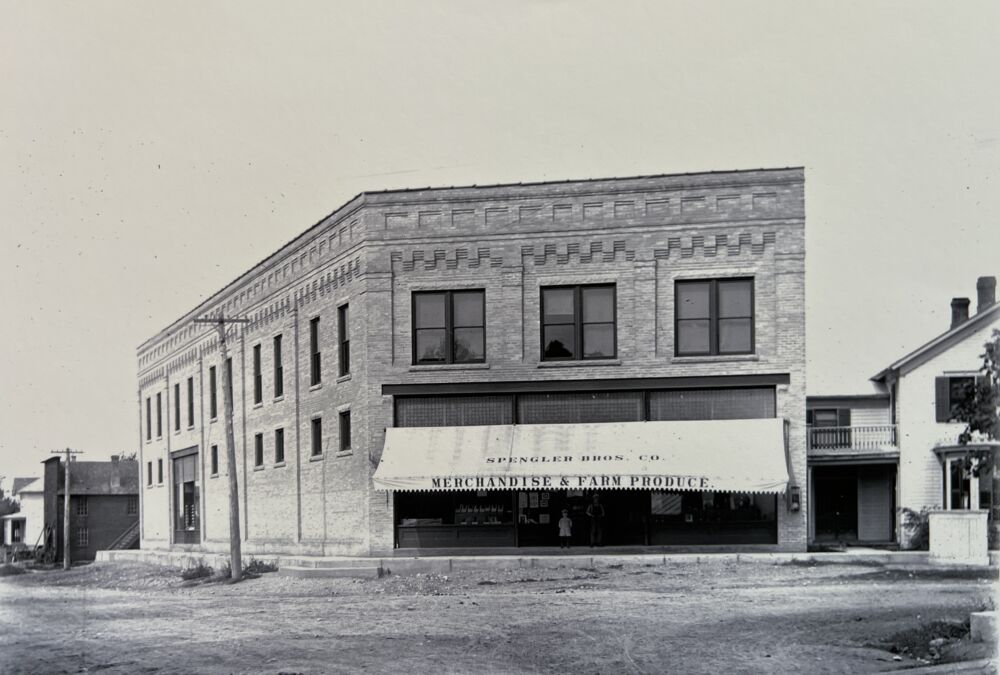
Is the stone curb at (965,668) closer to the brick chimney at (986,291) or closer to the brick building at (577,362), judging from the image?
the brick building at (577,362)

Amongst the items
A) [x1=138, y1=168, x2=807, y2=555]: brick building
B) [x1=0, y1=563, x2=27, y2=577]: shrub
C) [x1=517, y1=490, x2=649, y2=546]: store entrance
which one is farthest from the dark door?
[x1=0, y1=563, x2=27, y2=577]: shrub

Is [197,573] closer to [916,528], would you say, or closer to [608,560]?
[608,560]

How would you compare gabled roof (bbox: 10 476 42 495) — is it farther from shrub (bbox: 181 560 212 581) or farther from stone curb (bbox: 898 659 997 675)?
stone curb (bbox: 898 659 997 675)

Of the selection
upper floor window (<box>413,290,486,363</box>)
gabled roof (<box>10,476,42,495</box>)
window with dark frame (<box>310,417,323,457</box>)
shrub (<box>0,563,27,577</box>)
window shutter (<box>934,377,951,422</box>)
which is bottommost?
gabled roof (<box>10,476,42,495</box>)

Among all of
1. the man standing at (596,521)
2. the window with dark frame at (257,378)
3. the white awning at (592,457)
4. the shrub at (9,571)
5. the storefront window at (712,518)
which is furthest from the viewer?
the shrub at (9,571)

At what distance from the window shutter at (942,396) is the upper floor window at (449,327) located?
1446 centimetres

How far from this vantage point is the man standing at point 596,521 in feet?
95.1

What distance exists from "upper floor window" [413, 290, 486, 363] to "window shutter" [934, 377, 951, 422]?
47.4ft

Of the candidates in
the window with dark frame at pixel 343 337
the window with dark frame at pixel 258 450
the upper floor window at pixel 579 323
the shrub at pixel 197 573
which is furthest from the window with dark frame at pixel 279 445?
the upper floor window at pixel 579 323

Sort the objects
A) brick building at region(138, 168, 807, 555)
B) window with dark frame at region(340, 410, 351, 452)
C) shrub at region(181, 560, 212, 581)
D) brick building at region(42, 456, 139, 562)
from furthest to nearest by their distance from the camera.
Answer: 1. brick building at region(42, 456, 139, 562)
2. shrub at region(181, 560, 212, 581)
3. window with dark frame at region(340, 410, 351, 452)
4. brick building at region(138, 168, 807, 555)

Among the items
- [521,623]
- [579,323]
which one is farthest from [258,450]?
[521,623]

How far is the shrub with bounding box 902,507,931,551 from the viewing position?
1254 inches

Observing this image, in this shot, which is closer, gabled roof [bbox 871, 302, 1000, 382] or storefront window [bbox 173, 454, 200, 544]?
gabled roof [bbox 871, 302, 1000, 382]

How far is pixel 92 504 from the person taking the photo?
7062 cm
